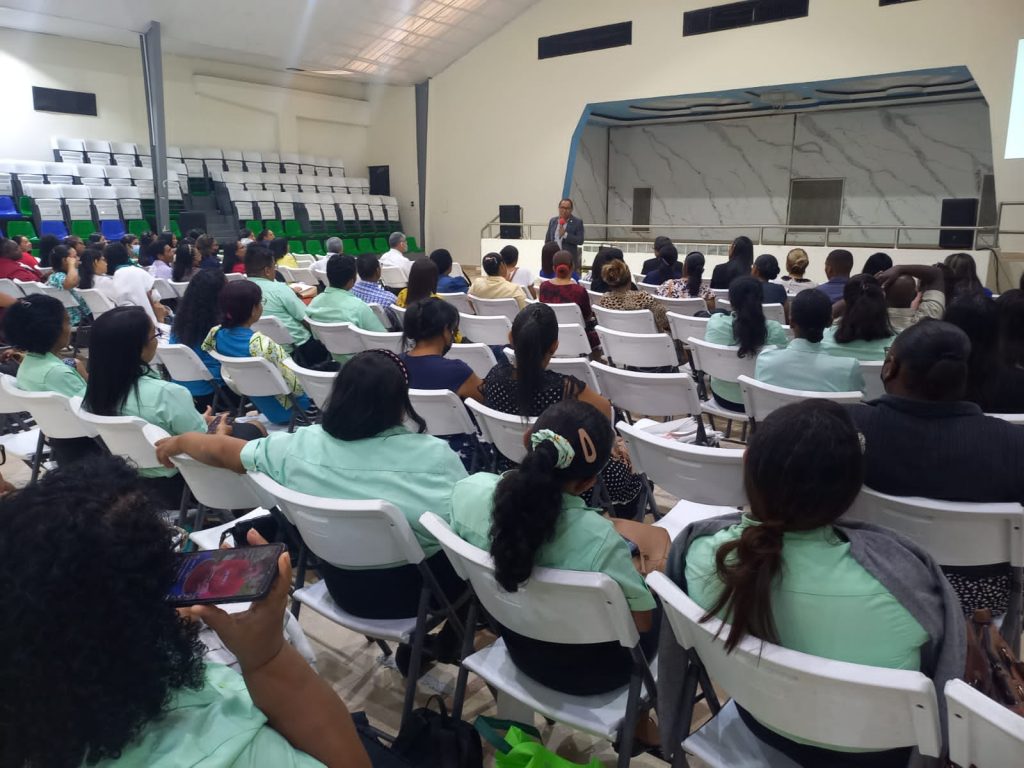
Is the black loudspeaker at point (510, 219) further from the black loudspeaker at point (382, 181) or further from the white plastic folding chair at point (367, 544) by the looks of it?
the white plastic folding chair at point (367, 544)

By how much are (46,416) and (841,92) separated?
13.2m

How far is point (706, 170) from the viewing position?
15.5 meters

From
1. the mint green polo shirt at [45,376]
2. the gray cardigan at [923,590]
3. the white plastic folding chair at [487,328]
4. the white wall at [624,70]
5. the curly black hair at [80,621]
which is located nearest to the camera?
the curly black hair at [80,621]

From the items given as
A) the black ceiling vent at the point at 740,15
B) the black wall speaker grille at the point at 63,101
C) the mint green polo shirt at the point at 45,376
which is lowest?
the mint green polo shirt at the point at 45,376

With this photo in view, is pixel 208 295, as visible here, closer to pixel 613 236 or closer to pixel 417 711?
pixel 417 711

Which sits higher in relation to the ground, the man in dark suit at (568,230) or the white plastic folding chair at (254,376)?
the man in dark suit at (568,230)

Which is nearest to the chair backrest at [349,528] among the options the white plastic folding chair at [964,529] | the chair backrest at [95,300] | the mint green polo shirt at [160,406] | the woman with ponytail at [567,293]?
the mint green polo shirt at [160,406]

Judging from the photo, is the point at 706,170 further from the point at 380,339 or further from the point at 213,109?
the point at 380,339

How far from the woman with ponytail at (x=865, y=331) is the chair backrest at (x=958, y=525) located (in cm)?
165

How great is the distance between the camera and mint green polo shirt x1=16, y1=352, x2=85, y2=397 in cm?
285

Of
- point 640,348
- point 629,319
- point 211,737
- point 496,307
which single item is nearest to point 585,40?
point 496,307

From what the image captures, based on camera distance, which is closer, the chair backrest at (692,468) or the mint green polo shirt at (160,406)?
the chair backrest at (692,468)

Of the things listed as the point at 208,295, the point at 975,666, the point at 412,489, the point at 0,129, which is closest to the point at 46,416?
the point at 208,295

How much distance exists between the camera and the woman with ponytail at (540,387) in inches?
103
